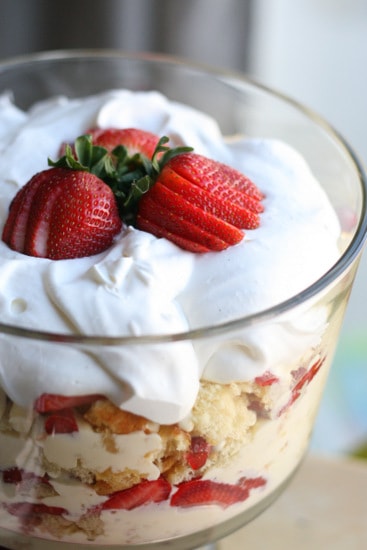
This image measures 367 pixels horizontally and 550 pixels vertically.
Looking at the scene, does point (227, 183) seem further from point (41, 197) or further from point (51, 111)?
point (51, 111)

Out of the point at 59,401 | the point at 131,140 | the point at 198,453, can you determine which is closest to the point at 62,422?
the point at 59,401

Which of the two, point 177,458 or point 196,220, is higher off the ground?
point 196,220

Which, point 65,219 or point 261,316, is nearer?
point 261,316

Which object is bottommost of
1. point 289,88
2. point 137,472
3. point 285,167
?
point 289,88

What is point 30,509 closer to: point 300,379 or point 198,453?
point 198,453

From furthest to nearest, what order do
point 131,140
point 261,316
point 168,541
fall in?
point 131,140 < point 168,541 < point 261,316

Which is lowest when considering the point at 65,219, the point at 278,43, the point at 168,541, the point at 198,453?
the point at 278,43

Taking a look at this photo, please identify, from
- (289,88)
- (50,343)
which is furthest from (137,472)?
(289,88)
